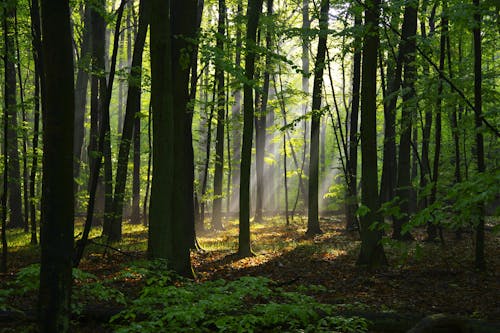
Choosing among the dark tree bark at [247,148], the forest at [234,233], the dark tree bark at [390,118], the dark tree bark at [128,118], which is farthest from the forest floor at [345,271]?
the dark tree bark at [390,118]

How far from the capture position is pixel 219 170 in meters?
23.1

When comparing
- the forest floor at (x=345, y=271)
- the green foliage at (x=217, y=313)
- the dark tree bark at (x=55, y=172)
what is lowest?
the forest floor at (x=345, y=271)

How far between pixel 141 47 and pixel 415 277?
36.3 feet

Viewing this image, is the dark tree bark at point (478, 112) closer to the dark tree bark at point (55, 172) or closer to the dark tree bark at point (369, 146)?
the dark tree bark at point (369, 146)

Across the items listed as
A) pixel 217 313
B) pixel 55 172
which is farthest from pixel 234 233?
pixel 55 172

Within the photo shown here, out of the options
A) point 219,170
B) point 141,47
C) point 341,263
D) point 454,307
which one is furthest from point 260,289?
point 219,170

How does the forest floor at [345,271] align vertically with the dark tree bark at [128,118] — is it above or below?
below

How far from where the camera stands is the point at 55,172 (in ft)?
14.3

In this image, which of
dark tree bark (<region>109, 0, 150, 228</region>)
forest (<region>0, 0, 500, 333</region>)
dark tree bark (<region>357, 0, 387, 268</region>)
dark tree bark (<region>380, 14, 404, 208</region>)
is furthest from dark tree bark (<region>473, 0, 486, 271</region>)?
dark tree bark (<region>109, 0, 150, 228</region>)

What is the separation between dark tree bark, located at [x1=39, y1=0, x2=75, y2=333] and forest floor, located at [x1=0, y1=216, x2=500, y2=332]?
130 centimetres

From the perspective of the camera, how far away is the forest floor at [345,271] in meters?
8.33

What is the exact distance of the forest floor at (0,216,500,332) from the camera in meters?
8.33

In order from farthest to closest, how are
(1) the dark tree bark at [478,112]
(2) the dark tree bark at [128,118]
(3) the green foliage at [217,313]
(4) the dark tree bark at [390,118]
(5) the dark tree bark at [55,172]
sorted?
1. (2) the dark tree bark at [128,118]
2. (4) the dark tree bark at [390,118]
3. (1) the dark tree bark at [478,112]
4. (5) the dark tree bark at [55,172]
5. (3) the green foliage at [217,313]

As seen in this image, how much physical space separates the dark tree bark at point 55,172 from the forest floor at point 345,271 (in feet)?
4.25
